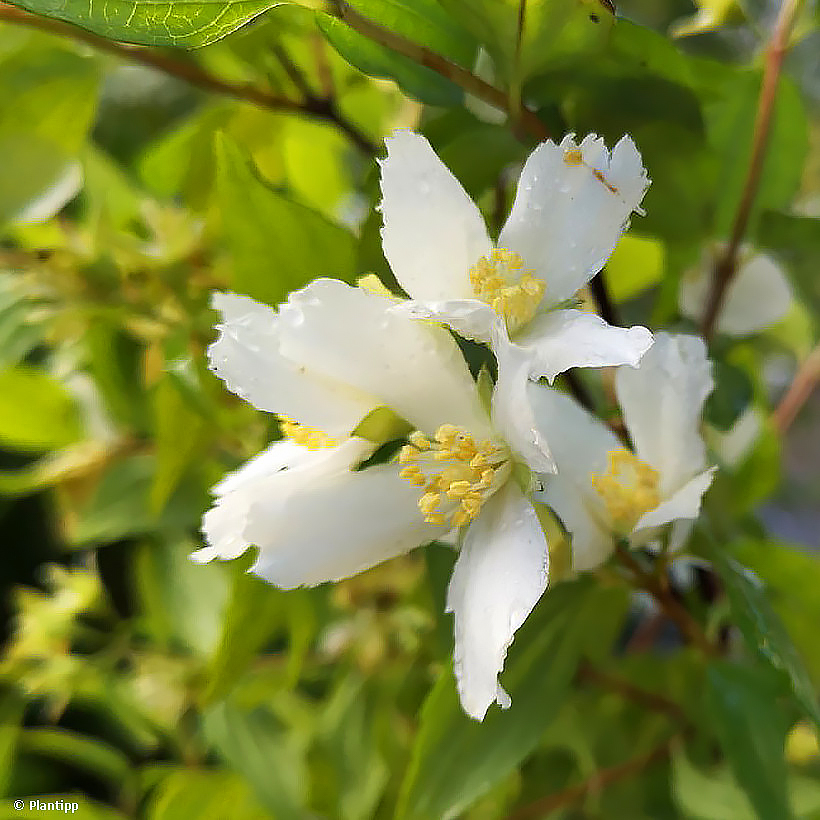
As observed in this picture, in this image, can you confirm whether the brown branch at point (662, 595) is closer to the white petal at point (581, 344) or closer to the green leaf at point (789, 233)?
the white petal at point (581, 344)

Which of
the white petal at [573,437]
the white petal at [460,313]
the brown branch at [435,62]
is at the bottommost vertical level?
the white petal at [573,437]

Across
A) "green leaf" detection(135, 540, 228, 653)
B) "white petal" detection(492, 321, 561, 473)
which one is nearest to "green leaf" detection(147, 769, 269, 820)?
"green leaf" detection(135, 540, 228, 653)

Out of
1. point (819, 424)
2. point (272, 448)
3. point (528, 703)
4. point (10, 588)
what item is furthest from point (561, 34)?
point (819, 424)

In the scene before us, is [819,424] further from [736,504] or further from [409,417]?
[409,417]

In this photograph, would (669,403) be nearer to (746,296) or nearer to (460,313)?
(460,313)

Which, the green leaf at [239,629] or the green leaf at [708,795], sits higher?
the green leaf at [239,629]

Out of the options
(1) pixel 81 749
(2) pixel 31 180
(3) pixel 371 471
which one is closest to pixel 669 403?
(3) pixel 371 471

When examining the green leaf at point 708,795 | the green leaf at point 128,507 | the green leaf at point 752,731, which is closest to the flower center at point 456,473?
the green leaf at point 752,731
